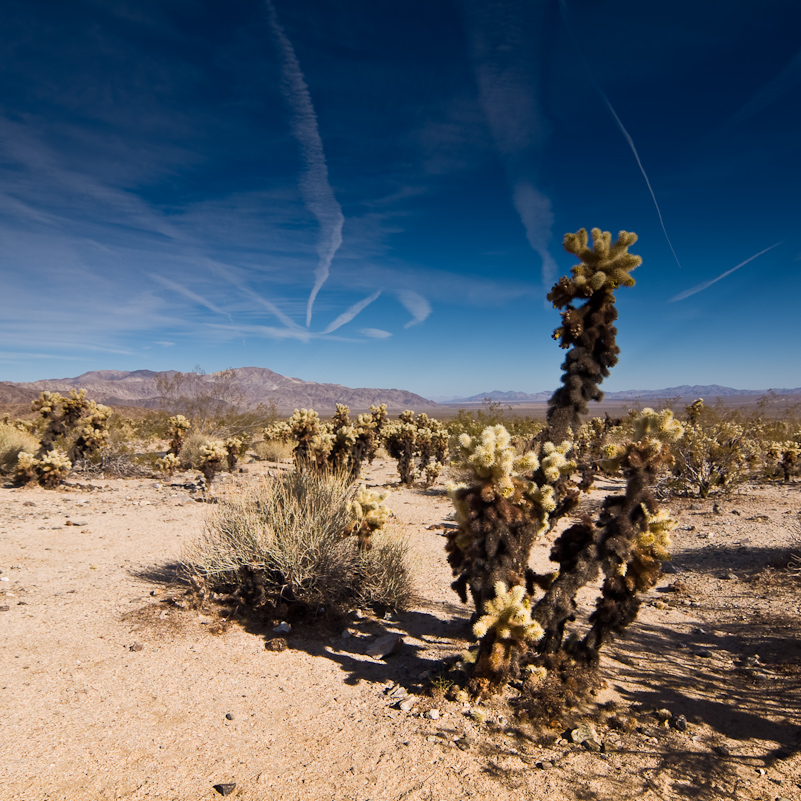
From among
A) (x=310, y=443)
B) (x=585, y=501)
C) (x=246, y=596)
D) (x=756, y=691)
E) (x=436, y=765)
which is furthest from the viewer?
(x=585, y=501)

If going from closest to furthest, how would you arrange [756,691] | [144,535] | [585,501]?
[756,691]
[144,535]
[585,501]

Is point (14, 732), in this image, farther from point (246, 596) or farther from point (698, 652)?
point (698, 652)

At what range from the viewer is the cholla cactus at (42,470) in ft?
40.3

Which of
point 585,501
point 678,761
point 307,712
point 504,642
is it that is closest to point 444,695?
point 504,642

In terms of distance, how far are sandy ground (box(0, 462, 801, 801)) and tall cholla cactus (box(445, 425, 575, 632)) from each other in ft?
3.44

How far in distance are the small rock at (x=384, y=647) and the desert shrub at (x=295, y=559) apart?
81 centimetres

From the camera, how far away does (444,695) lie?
161 inches

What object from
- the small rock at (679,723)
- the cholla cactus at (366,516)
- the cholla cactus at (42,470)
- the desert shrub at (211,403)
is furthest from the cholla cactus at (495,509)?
the desert shrub at (211,403)

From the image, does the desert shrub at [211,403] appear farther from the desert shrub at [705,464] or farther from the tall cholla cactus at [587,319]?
the tall cholla cactus at [587,319]

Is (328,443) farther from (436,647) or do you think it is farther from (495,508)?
(495,508)

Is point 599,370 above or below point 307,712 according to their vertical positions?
above

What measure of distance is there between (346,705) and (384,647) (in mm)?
1050

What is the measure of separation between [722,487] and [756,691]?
10560 millimetres

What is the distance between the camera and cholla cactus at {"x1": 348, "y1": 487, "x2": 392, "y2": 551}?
6094mm
